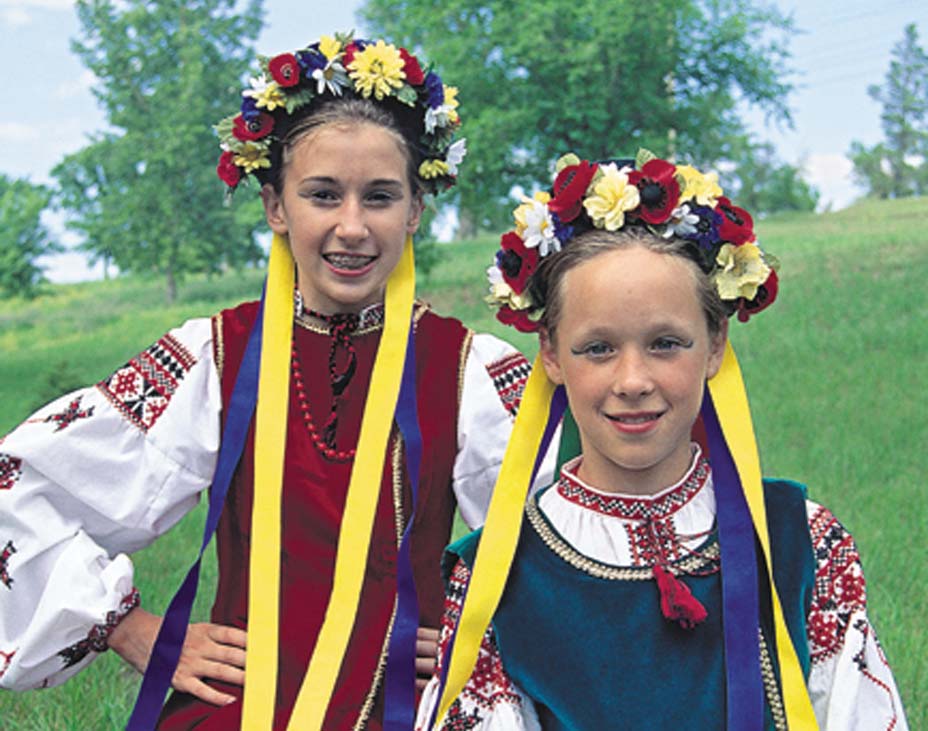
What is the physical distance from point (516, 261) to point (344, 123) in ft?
2.40

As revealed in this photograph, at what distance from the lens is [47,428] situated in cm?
277

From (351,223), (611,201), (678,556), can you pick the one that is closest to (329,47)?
(351,223)

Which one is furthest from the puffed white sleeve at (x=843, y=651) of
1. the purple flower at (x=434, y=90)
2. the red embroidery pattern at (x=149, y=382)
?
the red embroidery pattern at (x=149, y=382)

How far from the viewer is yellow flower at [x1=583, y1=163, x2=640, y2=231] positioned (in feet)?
6.79

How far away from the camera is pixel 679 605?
199 centimetres

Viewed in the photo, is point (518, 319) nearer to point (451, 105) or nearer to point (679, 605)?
point (679, 605)

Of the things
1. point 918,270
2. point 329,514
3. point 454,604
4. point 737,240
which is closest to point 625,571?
point 454,604

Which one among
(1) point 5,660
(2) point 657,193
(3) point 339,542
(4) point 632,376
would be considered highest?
(2) point 657,193

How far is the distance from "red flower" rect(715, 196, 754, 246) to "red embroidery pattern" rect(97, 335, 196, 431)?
132 centimetres

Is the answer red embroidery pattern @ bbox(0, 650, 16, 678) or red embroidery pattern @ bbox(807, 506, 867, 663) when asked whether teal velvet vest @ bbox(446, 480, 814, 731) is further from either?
red embroidery pattern @ bbox(0, 650, 16, 678)

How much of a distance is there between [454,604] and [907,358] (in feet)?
28.6

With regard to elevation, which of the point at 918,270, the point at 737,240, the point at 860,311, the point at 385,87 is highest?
the point at 918,270

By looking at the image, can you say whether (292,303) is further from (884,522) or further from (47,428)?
(884,522)

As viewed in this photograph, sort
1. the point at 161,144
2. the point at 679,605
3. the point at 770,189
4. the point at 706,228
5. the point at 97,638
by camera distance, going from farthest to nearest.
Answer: the point at 770,189
the point at 161,144
the point at 97,638
the point at 706,228
the point at 679,605
